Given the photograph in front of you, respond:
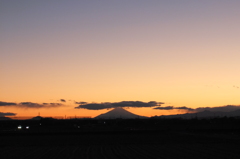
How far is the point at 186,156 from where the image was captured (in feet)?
86.2

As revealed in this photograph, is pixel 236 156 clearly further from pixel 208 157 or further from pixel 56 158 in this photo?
pixel 56 158

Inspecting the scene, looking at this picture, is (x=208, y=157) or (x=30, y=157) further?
(x=30, y=157)

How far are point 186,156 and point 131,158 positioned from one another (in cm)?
413

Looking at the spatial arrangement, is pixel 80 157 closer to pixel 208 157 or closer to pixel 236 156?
pixel 208 157

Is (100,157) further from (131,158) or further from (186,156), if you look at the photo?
(186,156)

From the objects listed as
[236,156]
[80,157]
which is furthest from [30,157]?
[236,156]

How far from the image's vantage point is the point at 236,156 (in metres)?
25.9

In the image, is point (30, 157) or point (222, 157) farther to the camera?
point (30, 157)

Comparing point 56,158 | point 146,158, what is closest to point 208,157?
point 146,158

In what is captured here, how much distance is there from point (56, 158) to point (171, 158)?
8487 mm

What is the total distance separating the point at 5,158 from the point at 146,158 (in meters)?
10.6

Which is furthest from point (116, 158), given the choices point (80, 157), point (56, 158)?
point (56, 158)

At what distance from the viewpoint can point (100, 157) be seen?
2683cm

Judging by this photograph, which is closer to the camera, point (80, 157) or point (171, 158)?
point (171, 158)
